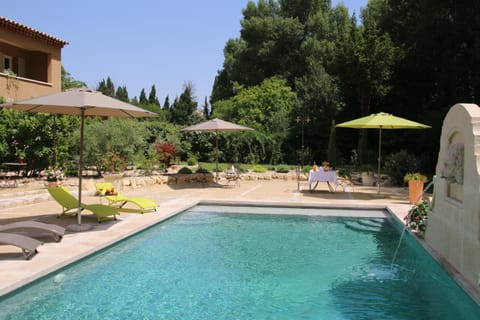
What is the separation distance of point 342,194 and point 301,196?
1.61 m

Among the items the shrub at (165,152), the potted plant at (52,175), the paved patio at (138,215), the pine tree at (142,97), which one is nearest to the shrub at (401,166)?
the paved patio at (138,215)

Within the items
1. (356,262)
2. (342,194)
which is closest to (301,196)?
(342,194)

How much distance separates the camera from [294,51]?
1497 inches

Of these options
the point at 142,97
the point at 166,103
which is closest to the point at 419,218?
the point at 166,103

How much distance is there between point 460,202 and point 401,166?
1065 cm

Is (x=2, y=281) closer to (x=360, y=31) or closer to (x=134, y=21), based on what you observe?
(x=134, y=21)

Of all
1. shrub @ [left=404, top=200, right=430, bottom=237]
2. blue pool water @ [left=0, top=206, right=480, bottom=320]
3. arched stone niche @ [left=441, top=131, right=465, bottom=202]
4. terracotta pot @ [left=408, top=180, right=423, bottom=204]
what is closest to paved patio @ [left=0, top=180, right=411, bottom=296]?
blue pool water @ [left=0, top=206, right=480, bottom=320]

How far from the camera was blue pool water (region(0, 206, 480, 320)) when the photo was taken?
482 centimetres

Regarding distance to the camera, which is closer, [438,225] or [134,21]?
[438,225]

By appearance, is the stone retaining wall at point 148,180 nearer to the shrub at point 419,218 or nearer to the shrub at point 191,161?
the shrub at point 191,161

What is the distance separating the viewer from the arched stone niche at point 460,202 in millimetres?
5234

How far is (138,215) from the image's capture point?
959cm

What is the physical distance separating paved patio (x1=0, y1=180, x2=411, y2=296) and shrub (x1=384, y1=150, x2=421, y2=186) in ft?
3.13

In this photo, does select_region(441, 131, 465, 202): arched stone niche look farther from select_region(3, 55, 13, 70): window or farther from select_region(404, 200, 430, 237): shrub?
select_region(3, 55, 13, 70): window
